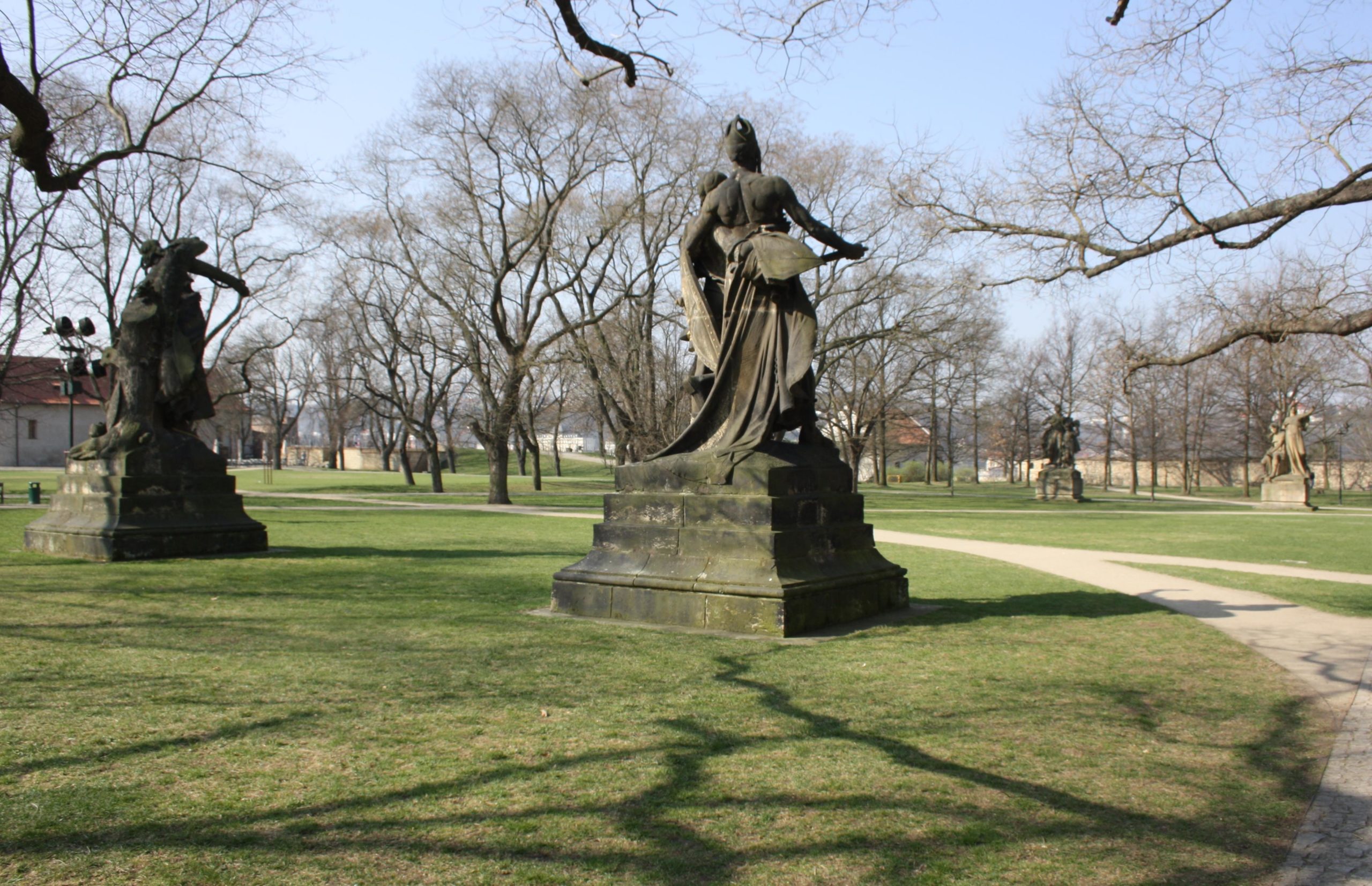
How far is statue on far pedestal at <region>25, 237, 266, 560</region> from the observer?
1198 centimetres

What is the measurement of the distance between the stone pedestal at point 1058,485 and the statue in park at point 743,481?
3400cm

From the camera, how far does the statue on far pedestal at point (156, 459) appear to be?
39.3 feet

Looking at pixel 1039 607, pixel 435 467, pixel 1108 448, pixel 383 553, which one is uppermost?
pixel 1108 448

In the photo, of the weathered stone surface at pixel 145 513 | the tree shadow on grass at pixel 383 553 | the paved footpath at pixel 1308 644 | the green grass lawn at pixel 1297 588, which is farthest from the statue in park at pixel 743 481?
the weathered stone surface at pixel 145 513

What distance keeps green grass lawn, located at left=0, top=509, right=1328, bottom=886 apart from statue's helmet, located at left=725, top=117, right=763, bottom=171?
13.3 feet

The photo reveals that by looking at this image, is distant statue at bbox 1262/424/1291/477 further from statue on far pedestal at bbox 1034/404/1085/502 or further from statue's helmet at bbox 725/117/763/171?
statue's helmet at bbox 725/117/763/171

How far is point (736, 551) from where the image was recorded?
24.9ft

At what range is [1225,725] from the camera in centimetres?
513

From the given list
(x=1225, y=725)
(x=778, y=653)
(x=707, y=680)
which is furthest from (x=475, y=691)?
(x=1225, y=725)

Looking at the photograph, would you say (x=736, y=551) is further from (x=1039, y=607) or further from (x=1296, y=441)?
(x=1296, y=441)

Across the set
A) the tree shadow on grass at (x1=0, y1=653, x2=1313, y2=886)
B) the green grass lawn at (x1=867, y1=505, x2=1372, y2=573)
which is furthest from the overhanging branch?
the green grass lawn at (x1=867, y1=505, x2=1372, y2=573)

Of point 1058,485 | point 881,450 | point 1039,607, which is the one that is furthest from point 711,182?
point 881,450

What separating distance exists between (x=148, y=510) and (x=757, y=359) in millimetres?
8303

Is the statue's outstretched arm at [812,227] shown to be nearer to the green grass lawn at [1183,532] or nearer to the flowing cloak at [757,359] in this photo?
the flowing cloak at [757,359]
